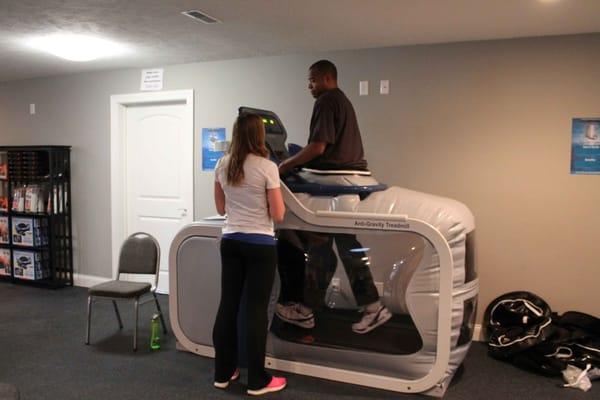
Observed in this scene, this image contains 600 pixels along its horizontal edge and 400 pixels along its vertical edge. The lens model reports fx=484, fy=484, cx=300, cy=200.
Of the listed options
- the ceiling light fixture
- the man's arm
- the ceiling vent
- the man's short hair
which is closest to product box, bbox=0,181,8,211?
the ceiling light fixture

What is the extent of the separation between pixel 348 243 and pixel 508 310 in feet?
4.21

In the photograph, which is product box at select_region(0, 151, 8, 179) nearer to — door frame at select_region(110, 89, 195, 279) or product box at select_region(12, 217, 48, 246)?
product box at select_region(12, 217, 48, 246)

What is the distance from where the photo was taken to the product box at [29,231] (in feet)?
15.9

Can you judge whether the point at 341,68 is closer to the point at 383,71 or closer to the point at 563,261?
the point at 383,71

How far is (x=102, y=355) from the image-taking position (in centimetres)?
319

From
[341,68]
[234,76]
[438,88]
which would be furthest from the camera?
[234,76]

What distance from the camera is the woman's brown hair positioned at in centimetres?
253

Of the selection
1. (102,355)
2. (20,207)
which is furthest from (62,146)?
(102,355)

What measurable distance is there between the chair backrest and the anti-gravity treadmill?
1.56 feet

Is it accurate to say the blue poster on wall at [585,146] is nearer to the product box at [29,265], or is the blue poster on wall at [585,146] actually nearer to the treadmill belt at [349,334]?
the treadmill belt at [349,334]

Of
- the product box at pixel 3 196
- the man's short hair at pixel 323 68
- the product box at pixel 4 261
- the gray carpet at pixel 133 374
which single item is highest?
the man's short hair at pixel 323 68

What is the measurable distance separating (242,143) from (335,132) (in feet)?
1.87

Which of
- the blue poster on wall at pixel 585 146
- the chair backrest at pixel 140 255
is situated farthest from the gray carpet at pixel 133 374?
the blue poster on wall at pixel 585 146

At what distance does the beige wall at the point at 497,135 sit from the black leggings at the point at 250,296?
1544 millimetres
